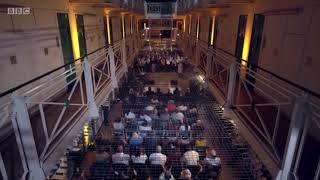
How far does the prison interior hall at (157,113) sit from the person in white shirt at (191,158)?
1cm

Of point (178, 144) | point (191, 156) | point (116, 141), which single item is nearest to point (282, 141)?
point (191, 156)

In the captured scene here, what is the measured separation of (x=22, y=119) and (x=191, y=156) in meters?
1.63

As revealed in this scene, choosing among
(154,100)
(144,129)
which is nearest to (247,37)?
(154,100)

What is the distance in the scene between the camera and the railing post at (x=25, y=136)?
1436mm

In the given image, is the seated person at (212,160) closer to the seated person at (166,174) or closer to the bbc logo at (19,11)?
the seated person at (166,174)

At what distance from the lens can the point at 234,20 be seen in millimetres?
5031

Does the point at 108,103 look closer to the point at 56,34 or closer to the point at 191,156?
the point at 56,34

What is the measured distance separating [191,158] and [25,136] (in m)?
1.57

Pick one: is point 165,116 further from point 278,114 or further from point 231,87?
point 278,114

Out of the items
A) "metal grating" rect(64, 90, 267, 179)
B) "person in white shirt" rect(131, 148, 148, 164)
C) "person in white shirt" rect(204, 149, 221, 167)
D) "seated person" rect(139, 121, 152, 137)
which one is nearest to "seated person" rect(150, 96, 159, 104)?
"metal grating" rect(64, 90, 267, 179)

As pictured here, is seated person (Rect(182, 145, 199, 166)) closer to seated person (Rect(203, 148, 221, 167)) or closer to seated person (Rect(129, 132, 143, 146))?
seated person (Rect(203, 148, 221, 167))

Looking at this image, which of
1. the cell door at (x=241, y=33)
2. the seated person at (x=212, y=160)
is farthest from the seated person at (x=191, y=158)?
the cell door at (x=241, y=33)

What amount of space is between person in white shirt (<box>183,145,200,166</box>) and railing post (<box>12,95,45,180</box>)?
134 centimetres

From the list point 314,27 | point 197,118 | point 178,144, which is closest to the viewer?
point 314,27
